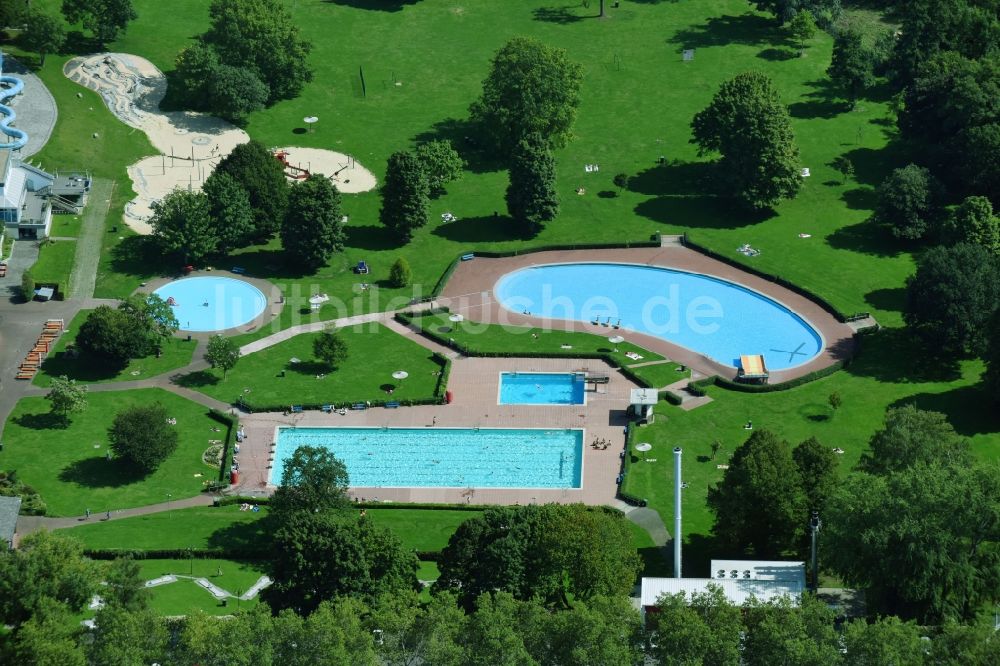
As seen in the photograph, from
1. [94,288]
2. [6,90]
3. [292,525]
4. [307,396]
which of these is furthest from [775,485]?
[6,90]

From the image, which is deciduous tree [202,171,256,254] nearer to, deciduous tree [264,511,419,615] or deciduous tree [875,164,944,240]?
deciduous tree [264,511,419,615]

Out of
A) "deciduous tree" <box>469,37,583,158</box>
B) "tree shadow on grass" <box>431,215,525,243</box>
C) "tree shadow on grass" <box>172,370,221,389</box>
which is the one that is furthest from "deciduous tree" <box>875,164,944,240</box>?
"tree shadow on grass" <box>172,370,221,389</box>

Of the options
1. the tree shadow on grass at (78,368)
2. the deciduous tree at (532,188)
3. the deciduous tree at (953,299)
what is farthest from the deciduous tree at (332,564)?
the deciduous tree at (532,188)

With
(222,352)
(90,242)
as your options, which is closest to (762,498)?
(222,352)

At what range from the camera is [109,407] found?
156 meters

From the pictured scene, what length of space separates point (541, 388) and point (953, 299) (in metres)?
36.6

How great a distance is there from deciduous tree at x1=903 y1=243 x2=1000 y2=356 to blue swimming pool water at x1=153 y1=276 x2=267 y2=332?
59926 millimetres

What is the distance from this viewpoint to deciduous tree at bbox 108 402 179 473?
146 metres

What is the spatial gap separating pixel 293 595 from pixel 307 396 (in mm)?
34049

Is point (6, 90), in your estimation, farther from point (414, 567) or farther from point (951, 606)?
point (951, 606)

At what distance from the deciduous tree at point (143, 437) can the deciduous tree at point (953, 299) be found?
6564 cm

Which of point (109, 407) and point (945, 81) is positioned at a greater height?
point (945, 81)

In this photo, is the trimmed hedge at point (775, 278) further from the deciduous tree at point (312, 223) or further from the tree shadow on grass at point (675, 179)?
the deciduous tree at point (312, 223)

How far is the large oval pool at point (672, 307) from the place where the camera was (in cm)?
16612
